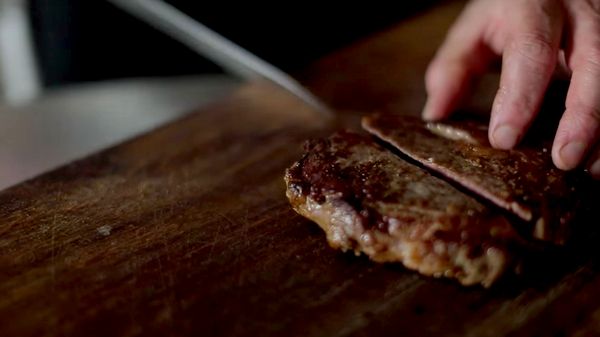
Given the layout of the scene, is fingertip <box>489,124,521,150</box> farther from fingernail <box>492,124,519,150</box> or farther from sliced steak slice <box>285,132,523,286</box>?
sliced steak slice <box>285,132,523,286</box>

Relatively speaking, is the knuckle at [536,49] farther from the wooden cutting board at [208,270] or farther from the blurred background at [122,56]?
the blurred background at [122,56]

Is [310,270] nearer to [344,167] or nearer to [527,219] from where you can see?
[344,167]

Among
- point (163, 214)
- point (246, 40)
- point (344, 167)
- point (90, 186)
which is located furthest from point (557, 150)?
point (246, 40)

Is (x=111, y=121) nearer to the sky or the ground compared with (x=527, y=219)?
nearer to the ground

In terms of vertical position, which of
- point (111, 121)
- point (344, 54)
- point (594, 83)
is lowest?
point (111, 121)

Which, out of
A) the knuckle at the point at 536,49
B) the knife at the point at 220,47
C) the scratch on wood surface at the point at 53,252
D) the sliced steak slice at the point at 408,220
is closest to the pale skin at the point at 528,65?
the knuckle at the point at 536,49

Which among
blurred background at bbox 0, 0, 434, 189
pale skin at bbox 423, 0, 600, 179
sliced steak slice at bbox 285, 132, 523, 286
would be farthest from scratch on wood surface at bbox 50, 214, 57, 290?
pale skin at bbox 423, 0, 600, 179

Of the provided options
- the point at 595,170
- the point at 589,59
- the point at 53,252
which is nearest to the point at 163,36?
the point at 53,252
